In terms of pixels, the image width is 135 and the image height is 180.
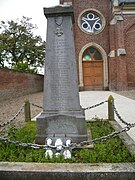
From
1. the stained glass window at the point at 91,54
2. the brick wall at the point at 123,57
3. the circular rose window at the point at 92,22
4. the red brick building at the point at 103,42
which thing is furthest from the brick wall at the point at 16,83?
the brick wall at the point at 123,57

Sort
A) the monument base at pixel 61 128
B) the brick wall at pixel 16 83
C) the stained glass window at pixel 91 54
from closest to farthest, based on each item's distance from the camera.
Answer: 1. the monument base at pixel 61 128
2. the brick wall at pixel 16 83
3. the stained glass window at pixel 91 54

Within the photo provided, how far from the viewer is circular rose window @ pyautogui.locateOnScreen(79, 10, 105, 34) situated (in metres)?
23.1

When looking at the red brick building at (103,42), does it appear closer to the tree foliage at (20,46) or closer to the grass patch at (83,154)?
the tree foliage at (20,46)

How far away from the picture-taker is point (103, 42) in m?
23.1

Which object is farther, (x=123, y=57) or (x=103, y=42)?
(x=103, y=42)

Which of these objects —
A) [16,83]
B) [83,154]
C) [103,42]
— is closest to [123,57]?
[103,42]

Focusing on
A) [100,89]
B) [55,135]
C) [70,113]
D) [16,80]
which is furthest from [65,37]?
[100,89]

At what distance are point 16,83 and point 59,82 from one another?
1512cm

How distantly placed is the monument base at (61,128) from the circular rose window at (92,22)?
20172mm

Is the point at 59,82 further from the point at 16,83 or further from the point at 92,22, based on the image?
the point at 92,22

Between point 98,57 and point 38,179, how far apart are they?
71.9 feet

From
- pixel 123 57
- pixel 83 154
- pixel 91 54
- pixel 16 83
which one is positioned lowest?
pixel 83 154

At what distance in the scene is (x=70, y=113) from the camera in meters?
4.23

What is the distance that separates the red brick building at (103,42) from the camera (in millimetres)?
21234
